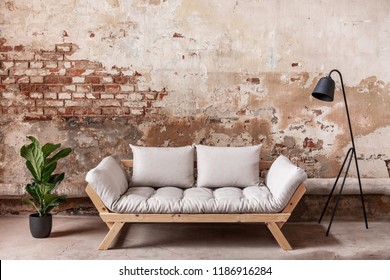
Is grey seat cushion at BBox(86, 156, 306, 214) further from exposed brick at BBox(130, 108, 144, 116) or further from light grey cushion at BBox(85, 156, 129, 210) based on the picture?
exposed brick at BBox(130, 108, 144, 116)

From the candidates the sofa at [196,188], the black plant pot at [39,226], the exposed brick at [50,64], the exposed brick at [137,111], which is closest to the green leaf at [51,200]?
the black plant pot at [39,226]

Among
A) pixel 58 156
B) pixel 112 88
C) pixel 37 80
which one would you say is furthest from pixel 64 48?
pixel 58 156

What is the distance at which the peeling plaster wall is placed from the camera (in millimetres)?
5793

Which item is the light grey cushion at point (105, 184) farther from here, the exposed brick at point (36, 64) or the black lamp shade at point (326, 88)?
the black lamp shade at point (326, 88)

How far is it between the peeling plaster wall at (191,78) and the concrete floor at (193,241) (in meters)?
0.70

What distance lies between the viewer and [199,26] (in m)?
5.80

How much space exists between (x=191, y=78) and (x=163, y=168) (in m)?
1.19

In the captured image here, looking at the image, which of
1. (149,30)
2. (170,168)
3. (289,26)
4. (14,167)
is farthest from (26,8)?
(289,26)

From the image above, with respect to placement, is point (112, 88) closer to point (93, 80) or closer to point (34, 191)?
point (93, 80)

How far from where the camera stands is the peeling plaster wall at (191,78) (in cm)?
579

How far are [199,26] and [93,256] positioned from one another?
2.88 metres

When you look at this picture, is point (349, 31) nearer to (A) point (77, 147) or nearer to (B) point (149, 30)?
(B) point (149, 30)

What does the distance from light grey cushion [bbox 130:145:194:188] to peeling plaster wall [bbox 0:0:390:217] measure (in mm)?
514

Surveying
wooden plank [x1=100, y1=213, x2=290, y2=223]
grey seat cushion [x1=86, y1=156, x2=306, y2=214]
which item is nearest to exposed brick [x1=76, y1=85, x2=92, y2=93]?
grey seat cushion [x1=86, y1=156, x2=306, y2=214]
